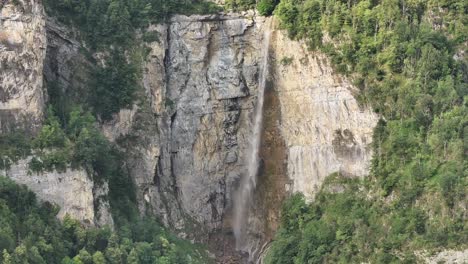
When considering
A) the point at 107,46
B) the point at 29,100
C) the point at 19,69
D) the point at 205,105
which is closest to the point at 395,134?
the point at 205,105

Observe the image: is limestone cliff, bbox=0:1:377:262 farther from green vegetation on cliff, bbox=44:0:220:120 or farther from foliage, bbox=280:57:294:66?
green vegetation on cliff, bbox=44:0:220:120

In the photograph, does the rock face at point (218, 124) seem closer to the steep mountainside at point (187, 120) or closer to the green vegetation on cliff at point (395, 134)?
the steep mountainside at point (187, 120)

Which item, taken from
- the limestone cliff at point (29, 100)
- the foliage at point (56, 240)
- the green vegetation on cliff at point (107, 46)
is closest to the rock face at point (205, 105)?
the green vegetation on cliff at point (107, 46)

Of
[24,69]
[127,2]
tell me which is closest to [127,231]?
[24,69]

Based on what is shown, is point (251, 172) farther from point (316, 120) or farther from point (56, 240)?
point (56, 240)

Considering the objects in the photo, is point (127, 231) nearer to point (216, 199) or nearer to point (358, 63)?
point (216, 199)

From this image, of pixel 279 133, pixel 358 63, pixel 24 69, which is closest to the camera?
pixel 24 69
